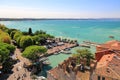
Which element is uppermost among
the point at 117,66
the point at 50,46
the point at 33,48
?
the point at 117,66

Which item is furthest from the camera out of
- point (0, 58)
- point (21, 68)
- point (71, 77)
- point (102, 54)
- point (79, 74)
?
point (21, 68)

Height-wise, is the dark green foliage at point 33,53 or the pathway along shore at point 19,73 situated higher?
the dark green foliage at point 33,53

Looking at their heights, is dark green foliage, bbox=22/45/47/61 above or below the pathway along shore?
above

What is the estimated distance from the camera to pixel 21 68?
55656 mm

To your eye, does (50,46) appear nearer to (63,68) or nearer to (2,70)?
(2,70)

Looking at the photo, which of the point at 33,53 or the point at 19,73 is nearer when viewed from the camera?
the point at 19,73

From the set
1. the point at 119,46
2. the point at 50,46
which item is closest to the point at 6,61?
the point at 119,46

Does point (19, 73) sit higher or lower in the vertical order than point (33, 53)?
lower

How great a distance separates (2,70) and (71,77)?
26.3 meters

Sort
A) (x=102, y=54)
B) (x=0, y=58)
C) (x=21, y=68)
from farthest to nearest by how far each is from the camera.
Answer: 1. (x=21, y=68)
2. (x=0, y=58)
3. (x=102, y=54)

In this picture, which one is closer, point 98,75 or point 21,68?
point 98,75

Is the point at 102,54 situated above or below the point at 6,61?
above

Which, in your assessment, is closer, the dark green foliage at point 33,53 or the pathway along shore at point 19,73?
the pathway along shore at point 19,73

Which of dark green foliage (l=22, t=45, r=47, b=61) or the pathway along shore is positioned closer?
the pathway along shore
